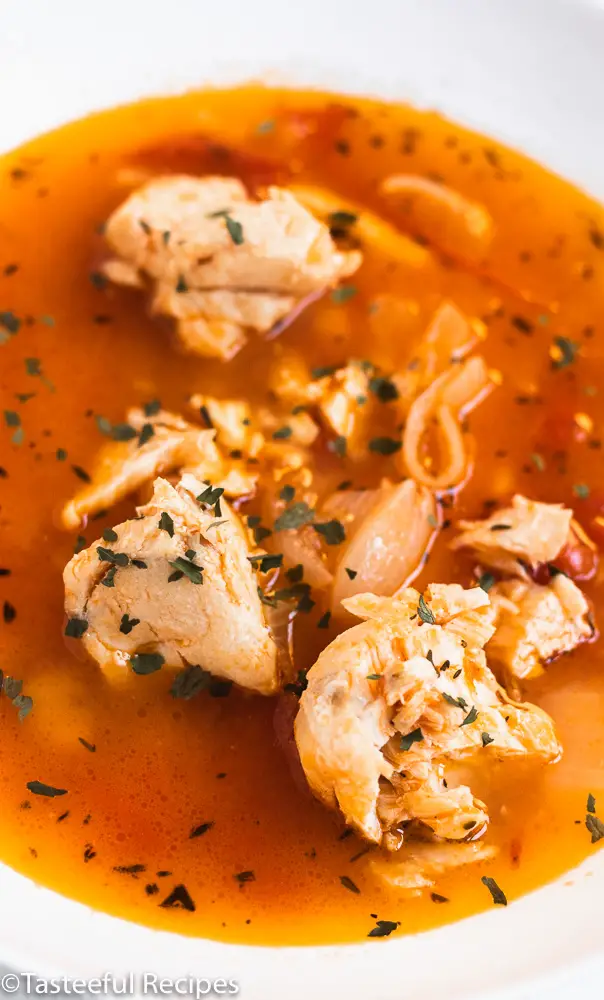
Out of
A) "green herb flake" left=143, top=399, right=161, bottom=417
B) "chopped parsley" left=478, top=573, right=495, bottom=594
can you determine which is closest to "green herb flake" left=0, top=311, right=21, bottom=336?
"green herb flake" left=143, top=399, right=161, bottom=417

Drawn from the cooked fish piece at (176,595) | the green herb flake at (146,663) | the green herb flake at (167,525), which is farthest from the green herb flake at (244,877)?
the green herb flake at (167,525)

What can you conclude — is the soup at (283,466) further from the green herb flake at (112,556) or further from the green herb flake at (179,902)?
the green herb flake at (112,556)

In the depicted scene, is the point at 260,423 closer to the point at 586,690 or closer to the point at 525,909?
the point at 586,690

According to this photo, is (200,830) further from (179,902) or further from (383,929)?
(383,929)

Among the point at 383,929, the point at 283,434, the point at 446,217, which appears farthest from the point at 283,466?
the point at 383,929

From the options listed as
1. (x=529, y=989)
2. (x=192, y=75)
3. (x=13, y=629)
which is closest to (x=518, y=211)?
(x=192, y=75)
